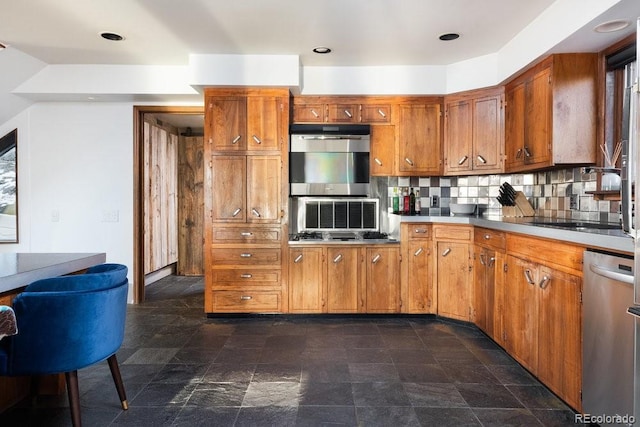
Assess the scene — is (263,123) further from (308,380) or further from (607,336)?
(607,336)

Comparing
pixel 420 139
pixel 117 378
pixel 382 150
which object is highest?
pixel 420 139

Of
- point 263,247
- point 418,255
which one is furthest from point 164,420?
point 418,255

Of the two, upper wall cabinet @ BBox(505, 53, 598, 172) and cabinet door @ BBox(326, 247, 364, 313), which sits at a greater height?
upper wall cabinet @ BBox(505, 53, 598, 172)

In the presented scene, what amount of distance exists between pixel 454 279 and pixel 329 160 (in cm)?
167

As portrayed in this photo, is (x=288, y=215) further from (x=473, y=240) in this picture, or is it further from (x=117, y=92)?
(x=117, y=92)

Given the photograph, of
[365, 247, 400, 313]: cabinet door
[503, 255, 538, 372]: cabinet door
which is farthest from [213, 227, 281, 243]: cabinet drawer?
[503, 255, 538, 372]: cabinet door

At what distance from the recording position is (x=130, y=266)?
421cm

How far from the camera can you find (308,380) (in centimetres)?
242

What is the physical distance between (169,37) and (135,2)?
0.54 metres

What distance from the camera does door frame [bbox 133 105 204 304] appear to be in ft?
13.8

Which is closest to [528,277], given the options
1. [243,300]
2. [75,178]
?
[243,300]

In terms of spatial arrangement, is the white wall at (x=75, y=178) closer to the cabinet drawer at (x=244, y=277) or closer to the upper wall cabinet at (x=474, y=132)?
the cabinet drawer at (x=244, y=277)

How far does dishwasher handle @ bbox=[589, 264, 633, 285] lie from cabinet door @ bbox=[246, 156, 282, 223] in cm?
254

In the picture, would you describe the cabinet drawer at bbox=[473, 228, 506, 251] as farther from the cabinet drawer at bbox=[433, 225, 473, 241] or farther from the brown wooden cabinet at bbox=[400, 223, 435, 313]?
the brown wooden cabinet at bbox=[400, 223, 435, 313]
